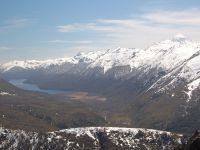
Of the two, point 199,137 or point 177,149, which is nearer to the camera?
point 199,137

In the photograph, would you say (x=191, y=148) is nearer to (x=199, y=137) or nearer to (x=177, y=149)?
(x=199, y=137)

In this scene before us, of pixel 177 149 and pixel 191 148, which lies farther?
pixel 177 149

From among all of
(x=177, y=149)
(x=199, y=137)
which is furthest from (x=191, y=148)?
(x=177, y=149)
